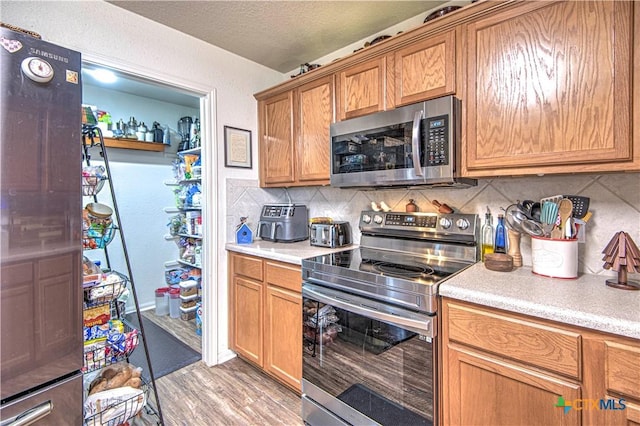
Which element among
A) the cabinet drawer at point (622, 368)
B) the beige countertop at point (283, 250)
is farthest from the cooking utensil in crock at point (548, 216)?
the beige countertop at point (283, 250)

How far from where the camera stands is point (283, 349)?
6.05 ft

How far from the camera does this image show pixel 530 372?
1.00 m

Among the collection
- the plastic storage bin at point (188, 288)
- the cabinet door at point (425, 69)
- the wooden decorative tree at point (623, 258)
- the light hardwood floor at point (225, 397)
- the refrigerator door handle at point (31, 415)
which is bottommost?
the light hardwood floor at point (225, 397)

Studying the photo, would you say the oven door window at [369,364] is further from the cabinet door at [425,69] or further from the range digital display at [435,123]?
the cabinet door at [425,69]

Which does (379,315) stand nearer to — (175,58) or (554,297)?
(554,297)

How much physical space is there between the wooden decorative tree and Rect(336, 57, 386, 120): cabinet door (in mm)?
1228

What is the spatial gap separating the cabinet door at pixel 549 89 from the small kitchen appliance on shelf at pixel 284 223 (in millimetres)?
1313

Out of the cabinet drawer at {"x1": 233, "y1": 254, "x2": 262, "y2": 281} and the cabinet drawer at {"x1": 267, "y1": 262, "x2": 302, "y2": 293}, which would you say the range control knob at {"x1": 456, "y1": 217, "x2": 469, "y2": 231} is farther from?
the cabinet drawer at {"x1": 233, "y1": 254, "x2": 262, "y2": 281}

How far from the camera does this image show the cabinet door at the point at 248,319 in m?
2.02

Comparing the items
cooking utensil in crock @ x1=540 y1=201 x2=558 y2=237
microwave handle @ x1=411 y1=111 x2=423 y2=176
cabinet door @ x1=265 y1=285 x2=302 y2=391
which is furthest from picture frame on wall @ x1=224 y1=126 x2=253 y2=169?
cooking utensil in crock @ x1=540 y1=201 x2=558 y2=237

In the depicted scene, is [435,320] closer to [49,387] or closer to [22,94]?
[49,387]

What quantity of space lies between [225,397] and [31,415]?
3.43 feet

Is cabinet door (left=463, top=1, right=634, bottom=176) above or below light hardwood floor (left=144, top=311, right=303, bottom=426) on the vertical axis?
above

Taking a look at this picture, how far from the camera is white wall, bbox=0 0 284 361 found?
1596mm
